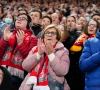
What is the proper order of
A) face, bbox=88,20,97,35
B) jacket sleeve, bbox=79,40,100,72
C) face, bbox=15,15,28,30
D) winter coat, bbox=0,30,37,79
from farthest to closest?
face, bbox=88,20,97,35 < face, bbox=15,15,28,30 < winter coat, bbox=0,30,37,79 < jacket sleeve, bbox=79,40,100,72

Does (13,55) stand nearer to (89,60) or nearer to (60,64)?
(60,64)

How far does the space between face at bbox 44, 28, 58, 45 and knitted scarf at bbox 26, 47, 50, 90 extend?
25 cm

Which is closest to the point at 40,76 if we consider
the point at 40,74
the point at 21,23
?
the point at 40,74

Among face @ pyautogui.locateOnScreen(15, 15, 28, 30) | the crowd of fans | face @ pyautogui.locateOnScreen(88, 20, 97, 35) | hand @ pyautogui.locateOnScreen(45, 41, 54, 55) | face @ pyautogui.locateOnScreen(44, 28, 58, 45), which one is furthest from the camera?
face @ pyautogui.locateOnScreen(88, 20, 97, 35)

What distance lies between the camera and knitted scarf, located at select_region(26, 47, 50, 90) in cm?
330

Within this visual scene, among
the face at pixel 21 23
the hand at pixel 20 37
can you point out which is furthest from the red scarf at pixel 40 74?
the face at pixel 21 23

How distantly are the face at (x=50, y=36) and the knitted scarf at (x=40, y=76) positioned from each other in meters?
0.25

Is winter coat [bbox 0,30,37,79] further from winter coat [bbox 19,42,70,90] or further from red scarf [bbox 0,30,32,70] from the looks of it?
winter coat [bbox 19,42,70,90]

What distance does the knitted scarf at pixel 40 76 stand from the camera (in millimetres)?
3305

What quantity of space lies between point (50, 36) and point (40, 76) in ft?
1.59

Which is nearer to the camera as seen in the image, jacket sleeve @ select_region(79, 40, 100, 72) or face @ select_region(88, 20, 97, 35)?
jacket sleeve @ select_region(79, 40, 100, 72)

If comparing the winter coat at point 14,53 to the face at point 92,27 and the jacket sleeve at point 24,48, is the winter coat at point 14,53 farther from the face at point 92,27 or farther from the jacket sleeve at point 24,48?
the face at point 92,27

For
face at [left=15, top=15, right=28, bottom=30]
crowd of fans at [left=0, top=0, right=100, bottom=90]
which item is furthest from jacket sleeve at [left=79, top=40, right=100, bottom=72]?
face at [left=15, top=15, right=28, bottom=30]

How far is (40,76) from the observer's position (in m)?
3.34
